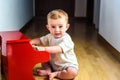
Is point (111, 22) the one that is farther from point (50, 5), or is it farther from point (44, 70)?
point (50, 5)

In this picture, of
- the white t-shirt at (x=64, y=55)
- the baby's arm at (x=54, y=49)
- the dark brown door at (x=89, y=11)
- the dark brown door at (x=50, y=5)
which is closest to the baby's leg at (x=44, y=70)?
the white t-shirt at (x=64, y=55)

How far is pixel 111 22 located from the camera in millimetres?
2318

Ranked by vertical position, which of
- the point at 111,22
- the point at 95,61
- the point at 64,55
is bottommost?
the point at 95,61

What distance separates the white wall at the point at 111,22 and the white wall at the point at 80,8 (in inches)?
80.5

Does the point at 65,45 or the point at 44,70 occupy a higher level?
the point at 65,45

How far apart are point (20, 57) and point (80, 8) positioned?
11.6 ft

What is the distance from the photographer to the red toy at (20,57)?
1350 mm

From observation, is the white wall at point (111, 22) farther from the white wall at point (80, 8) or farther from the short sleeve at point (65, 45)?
the white wall at point (80, 8)

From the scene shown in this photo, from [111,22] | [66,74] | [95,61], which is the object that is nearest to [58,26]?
[66,74]

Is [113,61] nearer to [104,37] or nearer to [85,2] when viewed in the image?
[104,37]

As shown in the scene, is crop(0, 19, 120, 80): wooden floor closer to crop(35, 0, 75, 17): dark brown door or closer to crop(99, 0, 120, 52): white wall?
crop(99, 0, 120, 52): white wall

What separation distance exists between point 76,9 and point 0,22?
2.86 m

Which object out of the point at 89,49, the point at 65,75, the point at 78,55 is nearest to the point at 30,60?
the point at 65,75

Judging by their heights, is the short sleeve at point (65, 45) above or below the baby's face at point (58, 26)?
below
